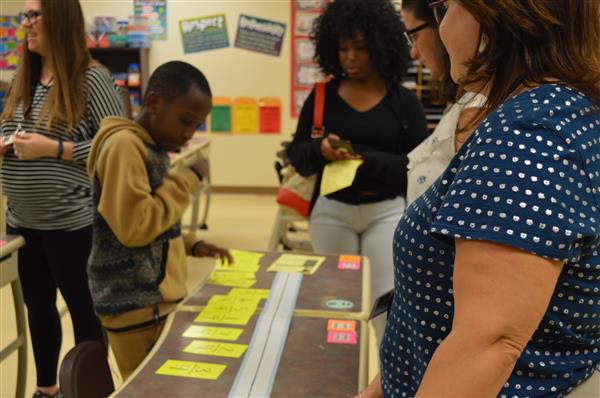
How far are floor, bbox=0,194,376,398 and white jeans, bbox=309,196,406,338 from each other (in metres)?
0.66

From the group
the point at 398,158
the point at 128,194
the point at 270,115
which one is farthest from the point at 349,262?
the point at 270,115

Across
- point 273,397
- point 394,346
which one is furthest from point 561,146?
point 273,397

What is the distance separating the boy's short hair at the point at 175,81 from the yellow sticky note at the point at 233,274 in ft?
1.94

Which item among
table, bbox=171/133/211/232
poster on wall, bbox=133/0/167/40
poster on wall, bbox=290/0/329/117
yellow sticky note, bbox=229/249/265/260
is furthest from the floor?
poster on wall, bbox=133/0/167/40

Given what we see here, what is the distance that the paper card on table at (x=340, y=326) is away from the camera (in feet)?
4.79

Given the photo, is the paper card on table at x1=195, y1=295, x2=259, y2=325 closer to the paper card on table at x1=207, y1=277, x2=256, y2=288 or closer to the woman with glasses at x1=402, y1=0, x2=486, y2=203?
the paper card on table at x1=207, y1=277, x2=256, y2=288

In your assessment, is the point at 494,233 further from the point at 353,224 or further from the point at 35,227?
the point at 35,227

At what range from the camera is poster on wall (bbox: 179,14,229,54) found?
5.43 meters

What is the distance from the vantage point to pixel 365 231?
2.14 m

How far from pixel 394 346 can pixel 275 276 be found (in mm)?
A: 1003

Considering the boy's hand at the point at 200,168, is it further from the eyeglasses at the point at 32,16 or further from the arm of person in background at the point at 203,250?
the eyeglasses at the point at 32,16

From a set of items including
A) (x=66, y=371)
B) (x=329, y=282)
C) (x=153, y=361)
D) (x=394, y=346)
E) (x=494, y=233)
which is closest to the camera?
(x=494, y=233)

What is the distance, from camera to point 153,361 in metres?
1.26

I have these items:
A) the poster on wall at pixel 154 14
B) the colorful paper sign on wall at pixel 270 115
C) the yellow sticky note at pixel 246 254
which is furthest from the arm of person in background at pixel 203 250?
the colorful paper sign on wall at pixel 270 115
